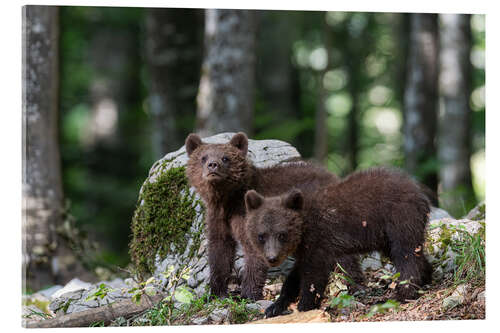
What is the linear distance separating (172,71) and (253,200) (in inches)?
413

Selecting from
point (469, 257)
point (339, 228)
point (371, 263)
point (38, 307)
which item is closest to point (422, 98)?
point (371, 263)

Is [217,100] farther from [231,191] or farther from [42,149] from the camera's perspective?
[231,191]

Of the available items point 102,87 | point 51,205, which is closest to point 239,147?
point 51,205

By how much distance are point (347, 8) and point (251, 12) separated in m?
4.54

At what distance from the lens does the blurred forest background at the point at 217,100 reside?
10031 millimetres

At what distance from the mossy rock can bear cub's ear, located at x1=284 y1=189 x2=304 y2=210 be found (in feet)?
4.73

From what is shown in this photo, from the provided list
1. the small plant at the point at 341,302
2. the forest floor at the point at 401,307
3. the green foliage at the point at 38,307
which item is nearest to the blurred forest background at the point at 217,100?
the green foliage at the point at 38,307

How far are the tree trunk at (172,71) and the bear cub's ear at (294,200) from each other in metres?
9.61

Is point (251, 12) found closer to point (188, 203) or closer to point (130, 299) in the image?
point (188, 203)

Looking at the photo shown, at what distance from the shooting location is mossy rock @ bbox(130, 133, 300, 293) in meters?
7.71

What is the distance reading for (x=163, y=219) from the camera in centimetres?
800

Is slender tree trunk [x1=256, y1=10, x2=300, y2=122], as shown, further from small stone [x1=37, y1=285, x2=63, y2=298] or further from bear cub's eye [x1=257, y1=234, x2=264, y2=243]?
bear cub's eye [x1=257, y1=234, x2=264, y2=243]

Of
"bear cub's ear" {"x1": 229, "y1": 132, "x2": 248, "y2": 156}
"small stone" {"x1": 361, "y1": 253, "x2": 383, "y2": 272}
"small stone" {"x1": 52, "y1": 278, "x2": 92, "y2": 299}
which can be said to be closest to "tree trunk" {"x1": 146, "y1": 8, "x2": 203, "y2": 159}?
"small stone" {"x1": 52, "y1": 278, "x2": 92, "y2": 299}

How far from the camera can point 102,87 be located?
23.0 m
